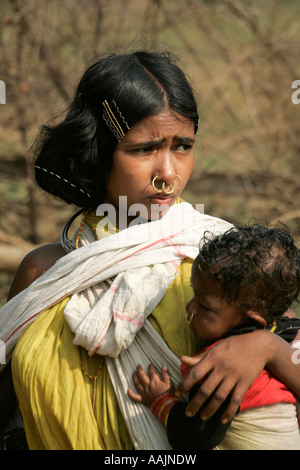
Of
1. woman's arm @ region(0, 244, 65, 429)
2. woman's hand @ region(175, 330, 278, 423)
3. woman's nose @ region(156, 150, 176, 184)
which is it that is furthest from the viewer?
woman's arm @ region(0, 244, 65, 429)

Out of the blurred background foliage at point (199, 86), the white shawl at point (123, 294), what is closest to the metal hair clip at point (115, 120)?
the white shawl at point (123, 294)

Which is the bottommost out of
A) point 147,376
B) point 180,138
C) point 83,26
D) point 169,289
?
point 147,376

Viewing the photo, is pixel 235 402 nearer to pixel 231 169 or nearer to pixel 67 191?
pixel 67 191

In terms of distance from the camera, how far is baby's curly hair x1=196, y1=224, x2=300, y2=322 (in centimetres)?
157

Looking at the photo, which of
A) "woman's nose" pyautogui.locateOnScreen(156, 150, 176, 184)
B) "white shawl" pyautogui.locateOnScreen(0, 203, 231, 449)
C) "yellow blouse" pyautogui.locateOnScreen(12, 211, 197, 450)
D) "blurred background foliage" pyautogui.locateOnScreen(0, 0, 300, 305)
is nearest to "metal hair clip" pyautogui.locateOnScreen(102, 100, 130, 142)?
"woman's nose" pyautogui.locateOnScreen(156, 150, 176, 184)

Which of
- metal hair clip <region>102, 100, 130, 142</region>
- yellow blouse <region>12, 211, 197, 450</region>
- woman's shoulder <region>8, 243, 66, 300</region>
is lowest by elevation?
yellow blouse <region>12, 211, 197, 450</region>

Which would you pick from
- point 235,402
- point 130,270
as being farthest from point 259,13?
point 235,402

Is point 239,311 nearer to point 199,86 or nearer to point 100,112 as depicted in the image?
point 100,112

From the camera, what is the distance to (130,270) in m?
1.86

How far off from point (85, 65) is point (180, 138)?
3430 millimetres

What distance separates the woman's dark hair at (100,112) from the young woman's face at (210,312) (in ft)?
1.95

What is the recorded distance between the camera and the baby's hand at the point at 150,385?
1.66 meters

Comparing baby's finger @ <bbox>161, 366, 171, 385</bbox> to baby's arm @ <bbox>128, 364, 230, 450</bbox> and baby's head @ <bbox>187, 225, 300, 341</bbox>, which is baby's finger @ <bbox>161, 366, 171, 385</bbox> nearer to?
baby's arm @ <bbox>128, 364, 230, 450</bbox>

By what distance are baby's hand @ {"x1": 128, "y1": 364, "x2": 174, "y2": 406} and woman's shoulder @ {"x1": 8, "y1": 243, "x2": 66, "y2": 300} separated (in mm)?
669
